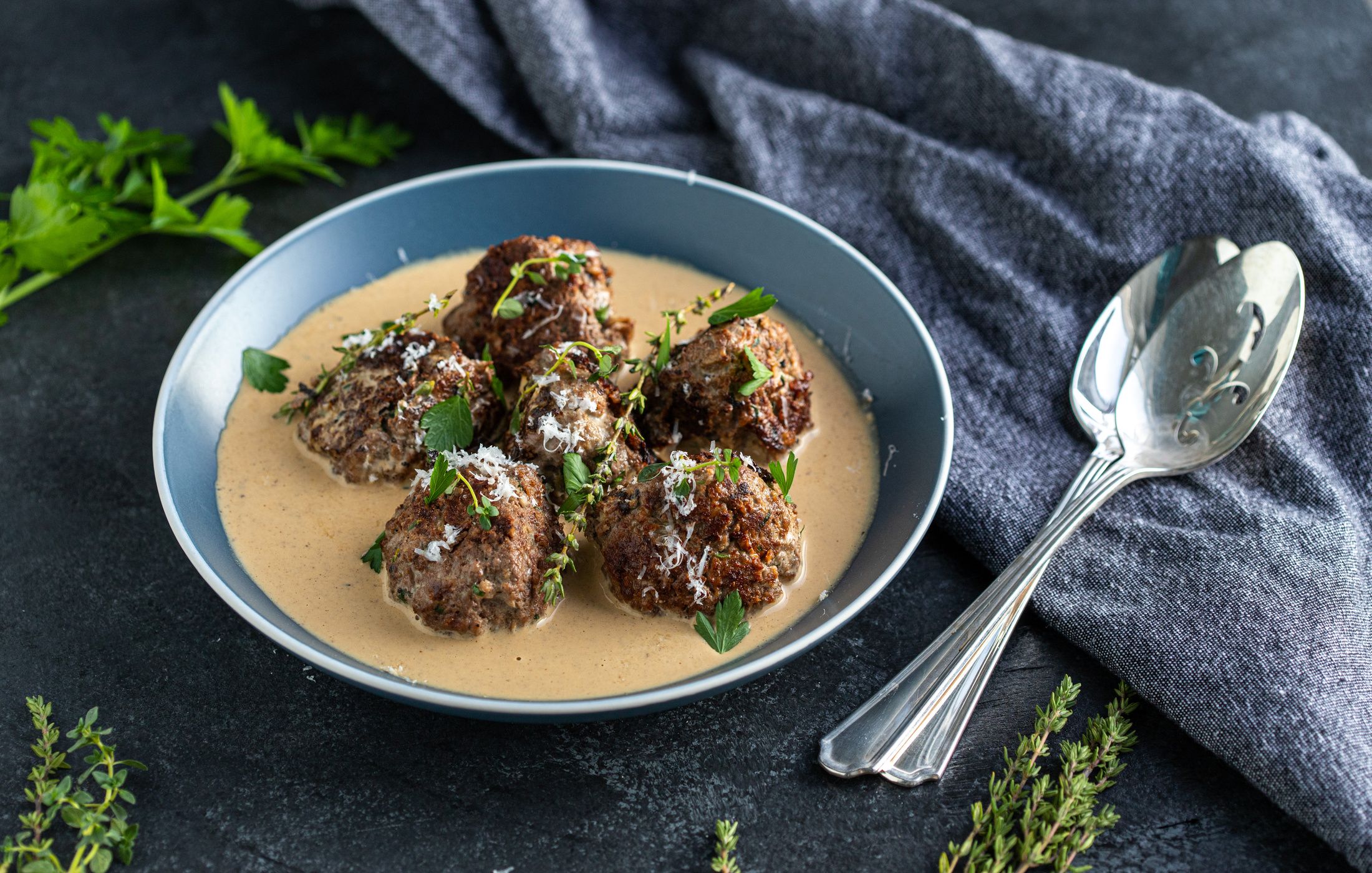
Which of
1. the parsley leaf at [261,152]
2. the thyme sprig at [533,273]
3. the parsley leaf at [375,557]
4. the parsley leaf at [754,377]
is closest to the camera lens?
the parsley leaf at [375,557]

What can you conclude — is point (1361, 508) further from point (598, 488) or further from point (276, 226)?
point (276, 226)

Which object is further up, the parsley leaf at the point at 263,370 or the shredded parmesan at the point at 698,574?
the shredded parmesan at the point at 698,574

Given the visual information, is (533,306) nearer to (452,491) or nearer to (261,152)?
(452,491)

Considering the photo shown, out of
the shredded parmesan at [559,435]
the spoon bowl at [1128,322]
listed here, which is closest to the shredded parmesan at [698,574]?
the shredded parmesan at [559,435]

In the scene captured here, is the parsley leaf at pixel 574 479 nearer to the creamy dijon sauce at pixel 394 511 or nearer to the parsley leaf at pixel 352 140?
the creamy dijon sauce at pixel 394 511

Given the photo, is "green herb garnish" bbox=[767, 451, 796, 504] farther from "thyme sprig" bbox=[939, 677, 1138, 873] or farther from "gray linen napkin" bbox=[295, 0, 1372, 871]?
"thyme sprig" bbox=[939, 677, 1138, 873]

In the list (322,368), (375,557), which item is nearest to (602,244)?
(322,368)

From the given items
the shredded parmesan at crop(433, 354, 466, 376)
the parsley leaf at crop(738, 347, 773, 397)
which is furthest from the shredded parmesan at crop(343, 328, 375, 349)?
the parsley leaf at crop(738, 347, 773, 397)
